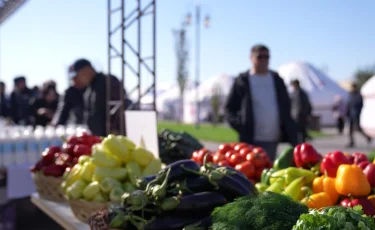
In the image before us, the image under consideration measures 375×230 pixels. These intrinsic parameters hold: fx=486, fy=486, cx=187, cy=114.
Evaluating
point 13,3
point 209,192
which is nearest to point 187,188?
point 209,192

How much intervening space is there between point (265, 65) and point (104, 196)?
2349 millimetres

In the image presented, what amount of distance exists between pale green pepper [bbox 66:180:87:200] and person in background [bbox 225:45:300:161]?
2.16 meters

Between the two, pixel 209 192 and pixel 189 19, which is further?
pixel 189 19

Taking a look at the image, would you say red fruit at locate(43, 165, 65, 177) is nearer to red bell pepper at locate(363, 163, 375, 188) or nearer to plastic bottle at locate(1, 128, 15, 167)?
plastic bottle at locate(1, 128, 15, 167)

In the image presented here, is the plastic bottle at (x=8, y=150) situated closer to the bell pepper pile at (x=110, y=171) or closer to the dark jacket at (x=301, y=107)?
the bell pepper pile at (x=110, y=171)

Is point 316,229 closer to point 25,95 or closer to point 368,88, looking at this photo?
point 368,88

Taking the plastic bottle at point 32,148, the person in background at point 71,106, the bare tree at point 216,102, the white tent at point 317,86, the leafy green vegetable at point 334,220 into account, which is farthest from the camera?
the bare tree at point 216,102

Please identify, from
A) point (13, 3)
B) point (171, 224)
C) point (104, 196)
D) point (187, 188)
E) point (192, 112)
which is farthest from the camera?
point (192, 112)

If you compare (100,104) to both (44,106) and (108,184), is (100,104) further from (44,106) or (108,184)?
(44,106)

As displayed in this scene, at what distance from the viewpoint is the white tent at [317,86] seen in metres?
25.7

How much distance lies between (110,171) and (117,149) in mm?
168

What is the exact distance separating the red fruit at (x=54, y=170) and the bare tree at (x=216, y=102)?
1081 inches

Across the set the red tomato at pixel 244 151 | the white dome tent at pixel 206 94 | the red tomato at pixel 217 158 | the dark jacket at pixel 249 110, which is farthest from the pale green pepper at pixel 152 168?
the white dome tent at pixel 206 94

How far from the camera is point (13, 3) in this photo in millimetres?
6461
